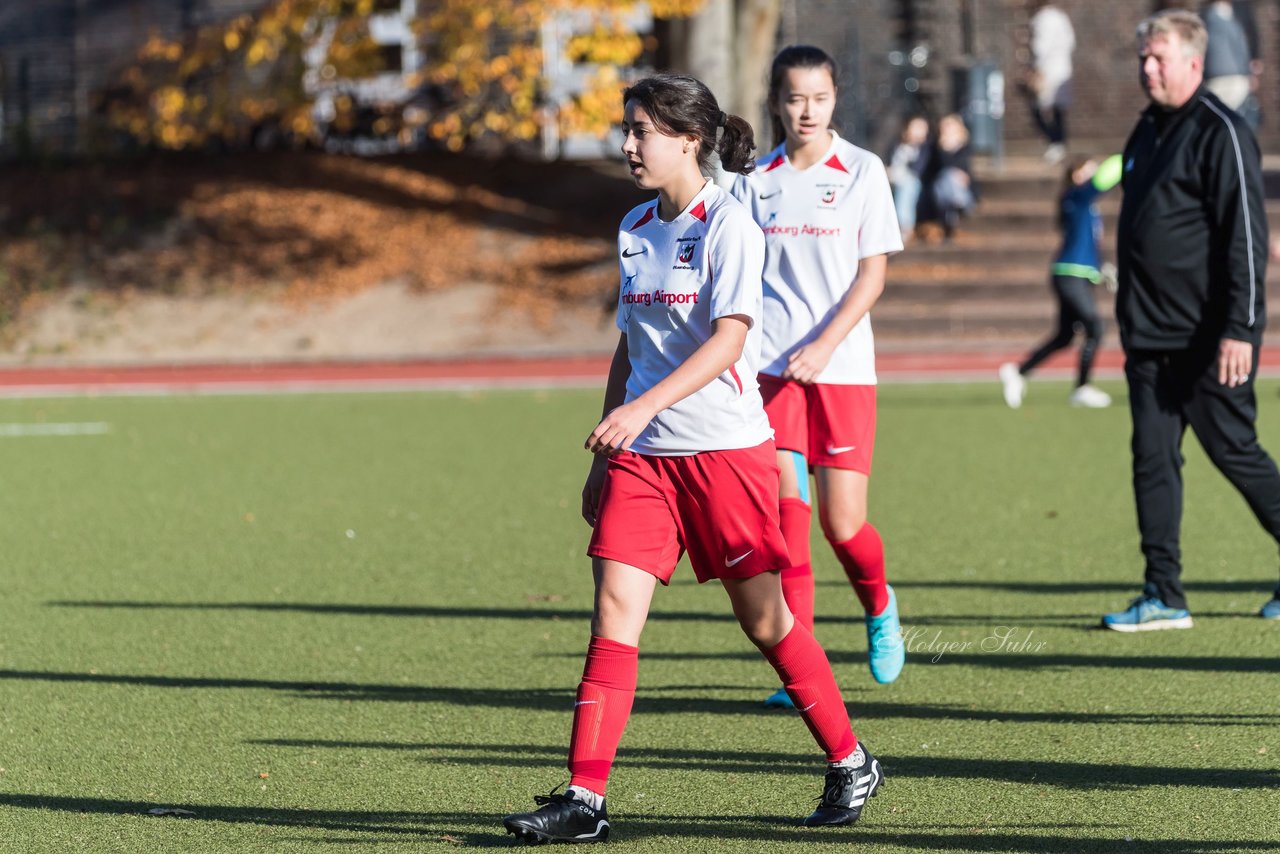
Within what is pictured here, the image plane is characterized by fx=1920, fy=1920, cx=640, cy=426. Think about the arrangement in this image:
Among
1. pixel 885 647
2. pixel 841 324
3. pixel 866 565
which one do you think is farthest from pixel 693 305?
pixel 885 647

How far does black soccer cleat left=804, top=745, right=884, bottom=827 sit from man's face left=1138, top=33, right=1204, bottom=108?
3019 mm

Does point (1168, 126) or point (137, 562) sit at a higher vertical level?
point (1168, 126)

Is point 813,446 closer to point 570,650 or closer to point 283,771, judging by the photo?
point 570,650

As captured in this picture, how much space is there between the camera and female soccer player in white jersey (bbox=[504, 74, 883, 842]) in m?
4.41

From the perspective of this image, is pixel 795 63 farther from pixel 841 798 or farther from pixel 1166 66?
pixel 841 798

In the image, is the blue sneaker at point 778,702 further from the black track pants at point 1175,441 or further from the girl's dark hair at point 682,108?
the girl's dark hair at point 682,108

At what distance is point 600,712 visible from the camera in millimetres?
4441

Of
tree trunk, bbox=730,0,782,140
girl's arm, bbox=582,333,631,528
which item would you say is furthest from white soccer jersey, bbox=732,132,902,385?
tree trunk, bbox=730,0,782,140

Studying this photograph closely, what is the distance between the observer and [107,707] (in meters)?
5.97

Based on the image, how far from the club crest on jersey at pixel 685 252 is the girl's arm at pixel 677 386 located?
0.16 meters

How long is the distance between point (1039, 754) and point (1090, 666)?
1.17 meters

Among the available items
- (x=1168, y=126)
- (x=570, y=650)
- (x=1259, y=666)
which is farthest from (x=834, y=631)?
(x=1168, y=126)

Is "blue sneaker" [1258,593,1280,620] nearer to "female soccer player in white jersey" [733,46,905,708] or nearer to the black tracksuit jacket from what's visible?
the black tracksuit jacket

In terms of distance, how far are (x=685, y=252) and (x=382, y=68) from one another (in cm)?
2181
